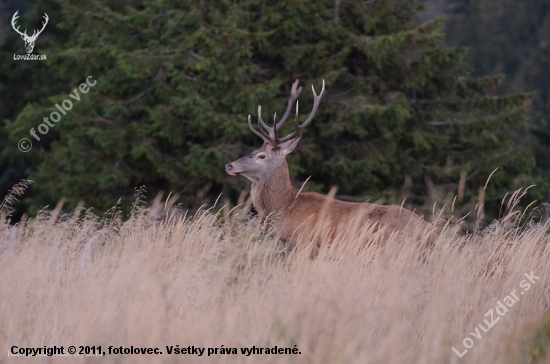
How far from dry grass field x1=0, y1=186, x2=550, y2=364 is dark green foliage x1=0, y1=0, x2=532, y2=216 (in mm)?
6445

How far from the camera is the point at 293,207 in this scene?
818 centimetres

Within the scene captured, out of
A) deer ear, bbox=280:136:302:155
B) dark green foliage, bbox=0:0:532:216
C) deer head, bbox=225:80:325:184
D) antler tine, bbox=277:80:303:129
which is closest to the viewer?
deer head, bbox=225:80:325:184

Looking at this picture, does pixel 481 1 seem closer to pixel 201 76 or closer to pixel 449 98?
pixel 449 98

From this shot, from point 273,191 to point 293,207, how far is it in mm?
524

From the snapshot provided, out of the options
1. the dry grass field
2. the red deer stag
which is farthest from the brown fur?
the dry grass field

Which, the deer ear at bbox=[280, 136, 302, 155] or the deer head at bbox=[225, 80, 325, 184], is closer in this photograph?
the deer head at bbox=[225, 80, 325, 184]

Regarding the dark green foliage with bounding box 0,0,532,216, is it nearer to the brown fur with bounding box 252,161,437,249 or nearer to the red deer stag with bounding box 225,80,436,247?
the red deer stag with bounding box 225,80,436,247

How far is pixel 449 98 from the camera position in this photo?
14.6 m

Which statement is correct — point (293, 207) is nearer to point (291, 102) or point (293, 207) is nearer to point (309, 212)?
point (309, 212)

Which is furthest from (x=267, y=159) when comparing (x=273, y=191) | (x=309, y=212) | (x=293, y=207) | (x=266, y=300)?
(x=266, y=300)

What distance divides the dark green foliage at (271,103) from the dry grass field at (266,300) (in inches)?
254

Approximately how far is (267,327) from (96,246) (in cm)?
238

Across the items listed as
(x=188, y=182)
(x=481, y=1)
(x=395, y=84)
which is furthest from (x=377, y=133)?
(x=481, y=1)

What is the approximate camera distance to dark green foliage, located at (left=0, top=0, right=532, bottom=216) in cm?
1289
